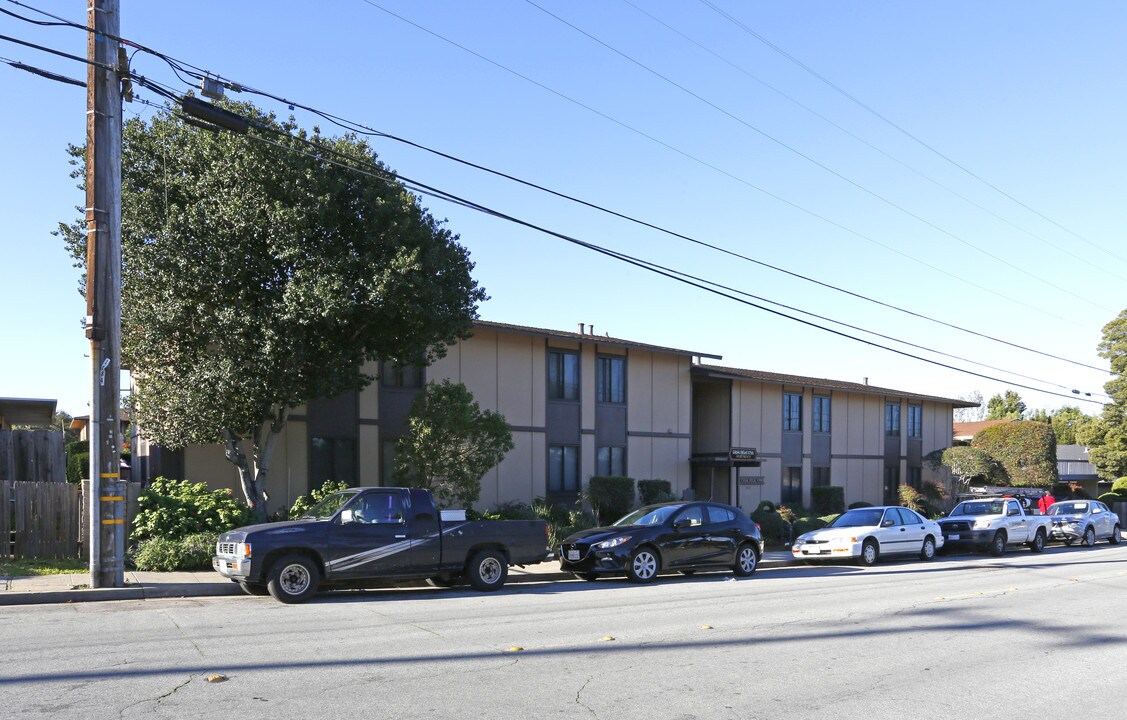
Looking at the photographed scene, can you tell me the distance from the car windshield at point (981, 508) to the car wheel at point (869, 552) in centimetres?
650

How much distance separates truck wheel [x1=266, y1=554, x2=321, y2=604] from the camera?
13.8 metres

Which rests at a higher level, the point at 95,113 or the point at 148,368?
the point at 95,113

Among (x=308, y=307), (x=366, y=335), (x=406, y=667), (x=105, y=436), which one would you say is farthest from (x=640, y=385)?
(x=406, y=667)

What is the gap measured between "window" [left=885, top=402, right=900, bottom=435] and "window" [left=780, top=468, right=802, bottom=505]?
6.82 metres

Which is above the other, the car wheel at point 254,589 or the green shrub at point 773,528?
the car wheel at point 254,589

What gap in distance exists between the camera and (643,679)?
871cm

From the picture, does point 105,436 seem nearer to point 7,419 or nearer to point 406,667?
point 406,667

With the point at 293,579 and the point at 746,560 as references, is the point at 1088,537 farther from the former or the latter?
the point at 293,579

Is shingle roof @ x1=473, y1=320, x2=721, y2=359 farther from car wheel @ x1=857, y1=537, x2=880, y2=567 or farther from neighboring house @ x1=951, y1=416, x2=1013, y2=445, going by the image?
neighboring house @ x1=951, y1=416, x2=1013, y2=445

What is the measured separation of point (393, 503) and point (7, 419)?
20418mm

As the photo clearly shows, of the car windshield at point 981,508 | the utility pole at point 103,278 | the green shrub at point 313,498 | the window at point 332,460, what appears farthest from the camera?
the car windshield at point 981,508

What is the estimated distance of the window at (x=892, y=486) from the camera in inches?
1638

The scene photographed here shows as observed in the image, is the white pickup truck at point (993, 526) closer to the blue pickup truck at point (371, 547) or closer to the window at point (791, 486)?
the window at point (791, 486)

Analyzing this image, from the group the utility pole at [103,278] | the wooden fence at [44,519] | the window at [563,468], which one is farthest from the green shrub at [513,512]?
the utility pole at [103,278]
